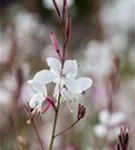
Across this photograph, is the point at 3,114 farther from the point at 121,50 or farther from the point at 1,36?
the point at 121,50

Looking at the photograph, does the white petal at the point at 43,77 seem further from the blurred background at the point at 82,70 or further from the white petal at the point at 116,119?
the white petal at the point at 116,119

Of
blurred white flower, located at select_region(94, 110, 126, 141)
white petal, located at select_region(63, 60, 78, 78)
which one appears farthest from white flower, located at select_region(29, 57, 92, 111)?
blurred white flower, located at select_region(94, 110, 126, 141)

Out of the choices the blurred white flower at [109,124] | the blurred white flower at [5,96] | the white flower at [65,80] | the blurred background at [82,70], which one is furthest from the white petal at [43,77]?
the blurred white flower at [5,96]

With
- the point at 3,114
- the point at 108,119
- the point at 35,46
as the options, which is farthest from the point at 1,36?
the point at 108,119

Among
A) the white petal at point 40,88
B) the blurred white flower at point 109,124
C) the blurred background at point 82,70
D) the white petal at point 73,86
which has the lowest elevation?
the blurred background at point 82,70

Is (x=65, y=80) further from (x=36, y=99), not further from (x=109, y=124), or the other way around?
(x=109, y=124)
